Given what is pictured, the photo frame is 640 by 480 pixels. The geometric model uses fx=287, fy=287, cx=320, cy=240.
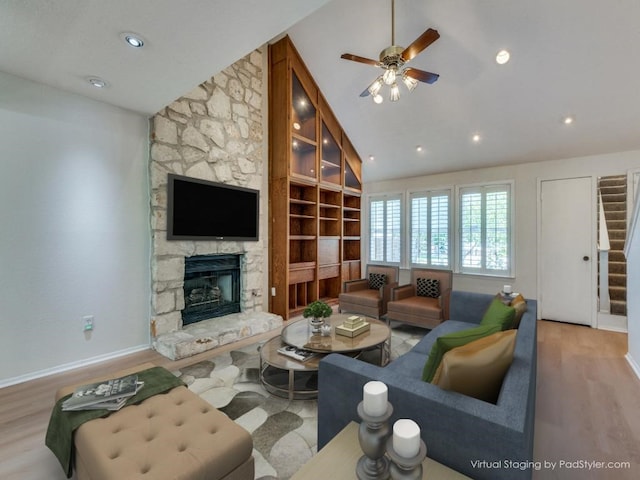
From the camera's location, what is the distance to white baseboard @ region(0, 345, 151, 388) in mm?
2520

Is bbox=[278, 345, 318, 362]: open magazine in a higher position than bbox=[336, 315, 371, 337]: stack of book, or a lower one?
lower

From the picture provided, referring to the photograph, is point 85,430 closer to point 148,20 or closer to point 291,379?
point 291,379

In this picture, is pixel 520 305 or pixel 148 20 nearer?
pixel 148 20

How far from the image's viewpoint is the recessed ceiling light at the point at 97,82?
254 cm

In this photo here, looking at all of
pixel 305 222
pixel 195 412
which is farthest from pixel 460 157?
pixel 195 412

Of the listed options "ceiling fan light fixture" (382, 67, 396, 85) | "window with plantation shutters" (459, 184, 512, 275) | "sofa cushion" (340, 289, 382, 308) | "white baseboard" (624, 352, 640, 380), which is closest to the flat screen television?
"sofa cushion" (340, 289, 382, 308)

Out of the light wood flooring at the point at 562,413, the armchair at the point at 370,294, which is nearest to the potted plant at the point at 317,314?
the light wood flooring at the point at 562,413

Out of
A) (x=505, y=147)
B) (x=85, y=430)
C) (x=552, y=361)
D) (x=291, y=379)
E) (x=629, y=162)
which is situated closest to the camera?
(x=85, y=430)

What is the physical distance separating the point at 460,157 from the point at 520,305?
11.1 feet

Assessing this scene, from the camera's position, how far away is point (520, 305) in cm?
232

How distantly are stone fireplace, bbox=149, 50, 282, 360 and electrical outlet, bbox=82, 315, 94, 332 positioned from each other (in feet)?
1.84

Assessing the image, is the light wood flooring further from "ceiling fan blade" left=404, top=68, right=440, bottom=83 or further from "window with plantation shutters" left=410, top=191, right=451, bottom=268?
"ceiling fan blade" left=404, top=68, right=440, bottom=83

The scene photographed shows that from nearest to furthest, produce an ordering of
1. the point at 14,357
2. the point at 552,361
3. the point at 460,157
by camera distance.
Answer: the point at 14,357, the point at 552,361, the point at 460,157

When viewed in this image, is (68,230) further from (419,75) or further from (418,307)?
(418,307)
